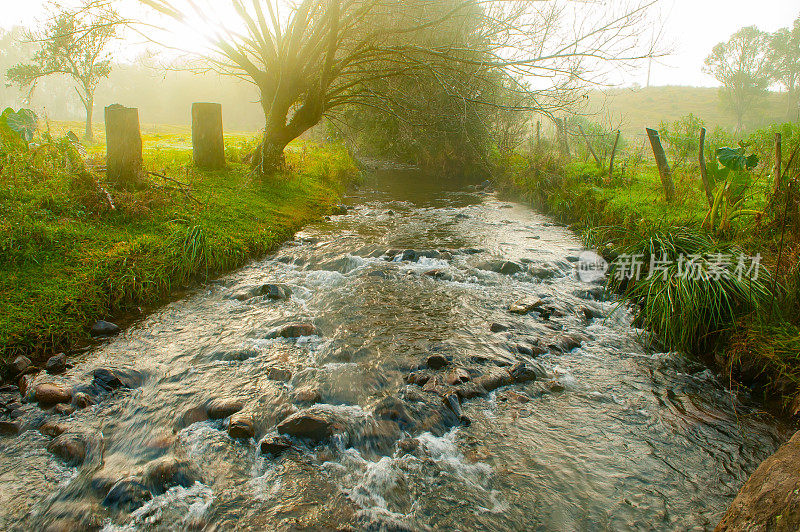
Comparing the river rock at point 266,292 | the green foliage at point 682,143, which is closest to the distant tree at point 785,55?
the green foliage at point 682,143

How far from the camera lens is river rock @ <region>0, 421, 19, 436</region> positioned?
3.64 metres

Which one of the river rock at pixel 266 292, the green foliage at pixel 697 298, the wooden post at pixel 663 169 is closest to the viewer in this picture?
the green foliage at pixel 697 298

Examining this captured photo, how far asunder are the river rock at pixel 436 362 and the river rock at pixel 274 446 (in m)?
1.74

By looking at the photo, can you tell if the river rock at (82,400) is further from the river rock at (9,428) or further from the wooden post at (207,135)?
the wooden post at (207,135)

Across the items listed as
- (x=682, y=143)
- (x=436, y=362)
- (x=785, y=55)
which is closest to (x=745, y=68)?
(x=785, y=55)

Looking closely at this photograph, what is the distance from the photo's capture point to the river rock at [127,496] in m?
3.04

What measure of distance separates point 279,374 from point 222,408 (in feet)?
2.25

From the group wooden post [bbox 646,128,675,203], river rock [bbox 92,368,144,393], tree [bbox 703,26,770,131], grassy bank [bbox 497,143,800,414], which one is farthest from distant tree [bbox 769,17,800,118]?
river rock [bbox 92,368,144,393]

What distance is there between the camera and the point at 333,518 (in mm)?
2980

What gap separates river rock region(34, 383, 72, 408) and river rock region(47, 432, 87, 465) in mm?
519

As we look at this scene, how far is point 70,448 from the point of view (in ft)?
11.3

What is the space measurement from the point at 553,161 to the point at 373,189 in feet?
21.2

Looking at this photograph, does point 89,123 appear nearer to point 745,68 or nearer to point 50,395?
point 50,395

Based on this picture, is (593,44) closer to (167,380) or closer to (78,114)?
(167,380)
